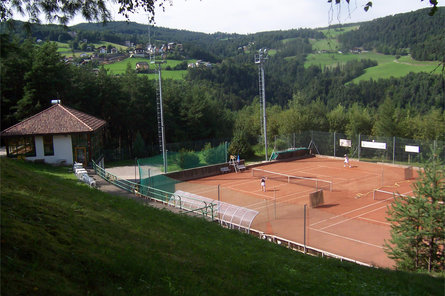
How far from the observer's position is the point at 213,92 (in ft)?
254

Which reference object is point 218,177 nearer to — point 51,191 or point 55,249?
point 51,191

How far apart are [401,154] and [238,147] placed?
15.0 metres

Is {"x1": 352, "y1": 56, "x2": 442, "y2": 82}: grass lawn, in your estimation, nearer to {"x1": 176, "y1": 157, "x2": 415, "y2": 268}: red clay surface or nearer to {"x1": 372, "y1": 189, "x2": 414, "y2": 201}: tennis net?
{"x1": 176, "y1": 157, "x2": 415, "y2": 268}: red clay surface

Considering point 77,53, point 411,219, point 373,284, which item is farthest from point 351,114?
point 77,53

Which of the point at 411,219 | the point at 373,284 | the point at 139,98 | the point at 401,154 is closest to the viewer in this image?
the point at 373,284

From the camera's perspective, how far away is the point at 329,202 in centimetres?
2378

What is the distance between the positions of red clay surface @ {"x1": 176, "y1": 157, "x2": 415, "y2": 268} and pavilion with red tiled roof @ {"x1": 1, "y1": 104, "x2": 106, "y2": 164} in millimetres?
7950

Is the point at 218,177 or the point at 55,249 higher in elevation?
the point at 55,249

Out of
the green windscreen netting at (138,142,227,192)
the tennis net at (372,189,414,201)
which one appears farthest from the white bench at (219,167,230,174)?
the tennis net at (372,189,414,201)

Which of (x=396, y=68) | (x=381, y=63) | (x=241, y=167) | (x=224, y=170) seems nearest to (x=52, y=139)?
(x=224, y=170)

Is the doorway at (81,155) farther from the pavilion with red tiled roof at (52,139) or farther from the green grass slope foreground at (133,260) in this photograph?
the green grass slope foreground at (133,260)

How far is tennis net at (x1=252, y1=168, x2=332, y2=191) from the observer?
28112 millimetres

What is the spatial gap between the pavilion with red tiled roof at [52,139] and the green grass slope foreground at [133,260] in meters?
17.9

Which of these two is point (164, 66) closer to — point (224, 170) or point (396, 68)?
point (224, 170)
